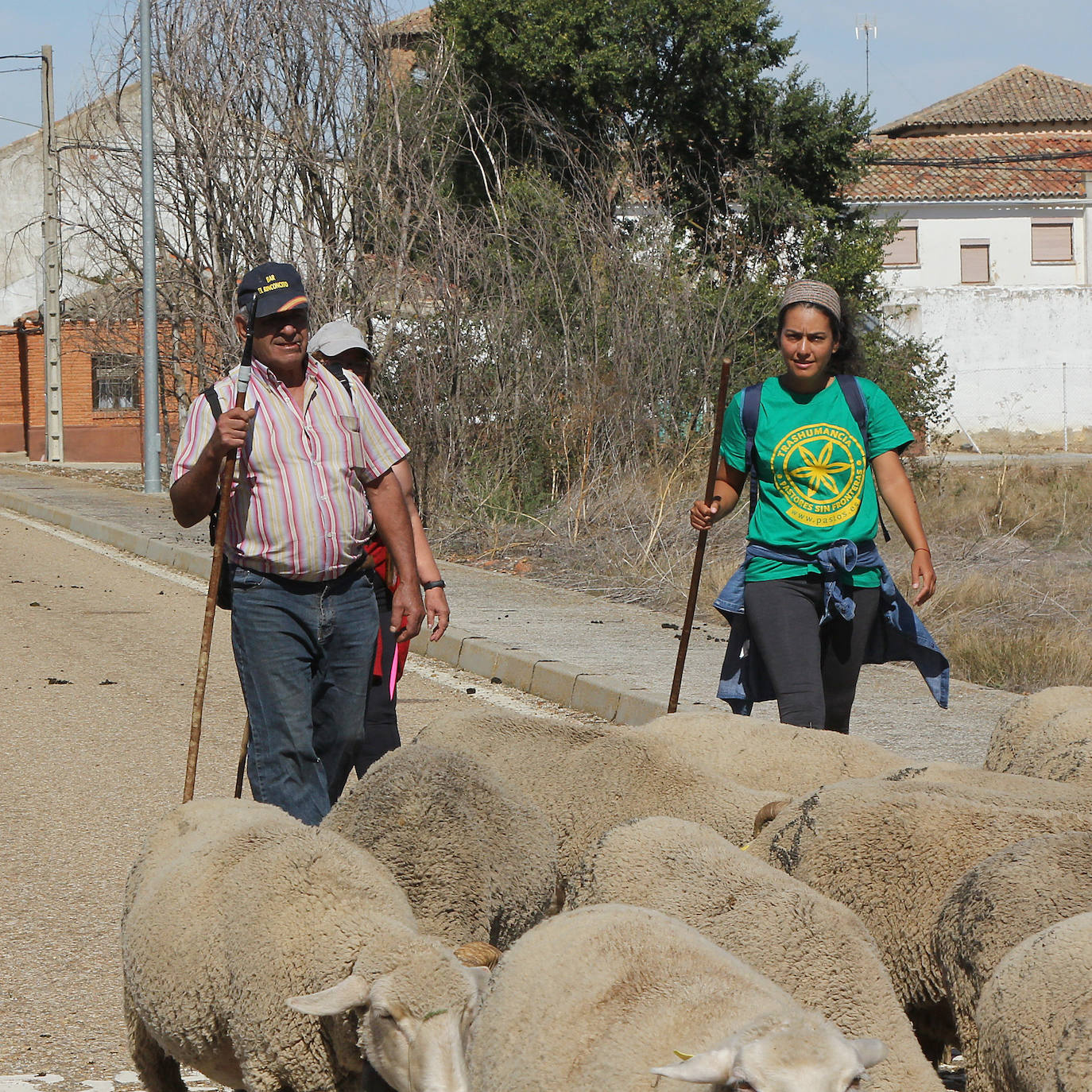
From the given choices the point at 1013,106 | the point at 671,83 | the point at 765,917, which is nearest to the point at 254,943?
the point at 765,917

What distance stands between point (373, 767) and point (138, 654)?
274 inches

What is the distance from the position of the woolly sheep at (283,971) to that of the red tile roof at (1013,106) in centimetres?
5334

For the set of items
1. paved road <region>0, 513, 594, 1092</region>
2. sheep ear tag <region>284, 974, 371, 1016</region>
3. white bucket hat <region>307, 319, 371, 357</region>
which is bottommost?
paved road <region>0, 513, 594, 1092</region>

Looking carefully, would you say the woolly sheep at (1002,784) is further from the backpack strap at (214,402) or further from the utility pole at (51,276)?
the utility pole at (51,276)

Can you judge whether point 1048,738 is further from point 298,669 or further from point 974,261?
point 974,261

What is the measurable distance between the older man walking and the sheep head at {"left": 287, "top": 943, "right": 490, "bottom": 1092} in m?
1.67

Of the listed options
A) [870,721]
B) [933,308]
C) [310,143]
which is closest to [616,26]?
[310,143]

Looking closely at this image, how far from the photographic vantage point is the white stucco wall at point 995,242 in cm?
4397

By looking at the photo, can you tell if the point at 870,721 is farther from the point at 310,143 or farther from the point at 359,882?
the point at 310,143

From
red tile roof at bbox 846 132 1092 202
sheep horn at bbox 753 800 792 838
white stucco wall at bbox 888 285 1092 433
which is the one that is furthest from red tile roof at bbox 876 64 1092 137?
sheep horn at bbox 753 800 792 838

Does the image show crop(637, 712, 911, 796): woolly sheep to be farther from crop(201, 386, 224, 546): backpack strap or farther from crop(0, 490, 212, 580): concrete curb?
crop(0, 490, 212, 580): concrete curb

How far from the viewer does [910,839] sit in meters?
3.44

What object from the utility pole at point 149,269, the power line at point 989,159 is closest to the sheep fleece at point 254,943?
the utility pole at point 149,269

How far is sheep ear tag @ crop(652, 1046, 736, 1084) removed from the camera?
7.38 feet
